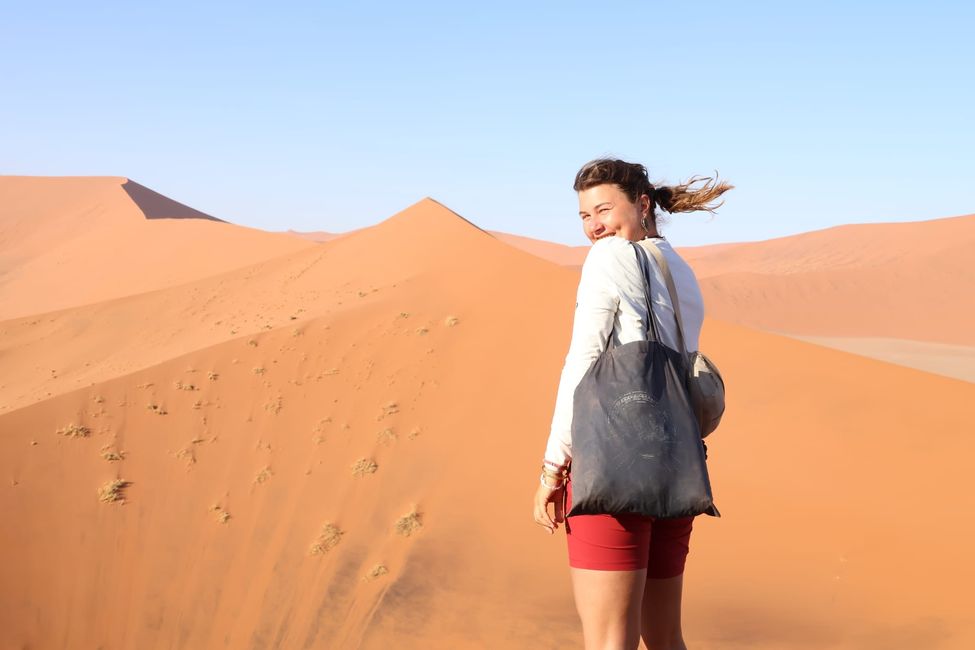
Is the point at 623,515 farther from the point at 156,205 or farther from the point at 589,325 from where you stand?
the point at 156,205

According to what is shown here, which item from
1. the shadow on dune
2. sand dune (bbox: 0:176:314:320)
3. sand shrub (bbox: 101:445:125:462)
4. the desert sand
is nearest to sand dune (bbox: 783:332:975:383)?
the desert sand

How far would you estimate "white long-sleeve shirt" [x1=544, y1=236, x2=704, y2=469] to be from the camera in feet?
6.70

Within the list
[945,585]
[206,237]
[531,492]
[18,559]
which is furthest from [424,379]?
[206,237]

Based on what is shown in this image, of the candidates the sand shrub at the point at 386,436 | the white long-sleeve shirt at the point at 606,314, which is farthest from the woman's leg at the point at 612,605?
the sand shrub at the point at 386,436

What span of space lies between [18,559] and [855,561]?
669cm

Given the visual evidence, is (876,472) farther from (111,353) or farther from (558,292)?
(111,353)

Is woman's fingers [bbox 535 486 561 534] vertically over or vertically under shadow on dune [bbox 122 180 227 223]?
under

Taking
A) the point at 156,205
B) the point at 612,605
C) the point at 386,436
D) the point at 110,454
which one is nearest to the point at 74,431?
the point at 110,454

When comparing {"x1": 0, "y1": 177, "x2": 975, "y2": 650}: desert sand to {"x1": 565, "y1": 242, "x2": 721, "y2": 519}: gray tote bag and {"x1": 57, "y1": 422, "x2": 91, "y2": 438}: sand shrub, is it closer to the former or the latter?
{"x1": 57, "y1": 422, "x2": 91, "y2": 438}: sand shrub

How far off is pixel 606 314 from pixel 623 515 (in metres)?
0.50

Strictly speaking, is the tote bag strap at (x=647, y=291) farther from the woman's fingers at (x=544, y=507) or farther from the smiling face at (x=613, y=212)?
the woman's fingers at (x=544, y=507)

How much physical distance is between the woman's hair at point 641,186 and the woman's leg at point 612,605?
1.02 metres

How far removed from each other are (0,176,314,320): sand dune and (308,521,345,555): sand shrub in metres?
14.5

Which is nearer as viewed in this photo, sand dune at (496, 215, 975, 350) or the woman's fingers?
the woman's fingers
